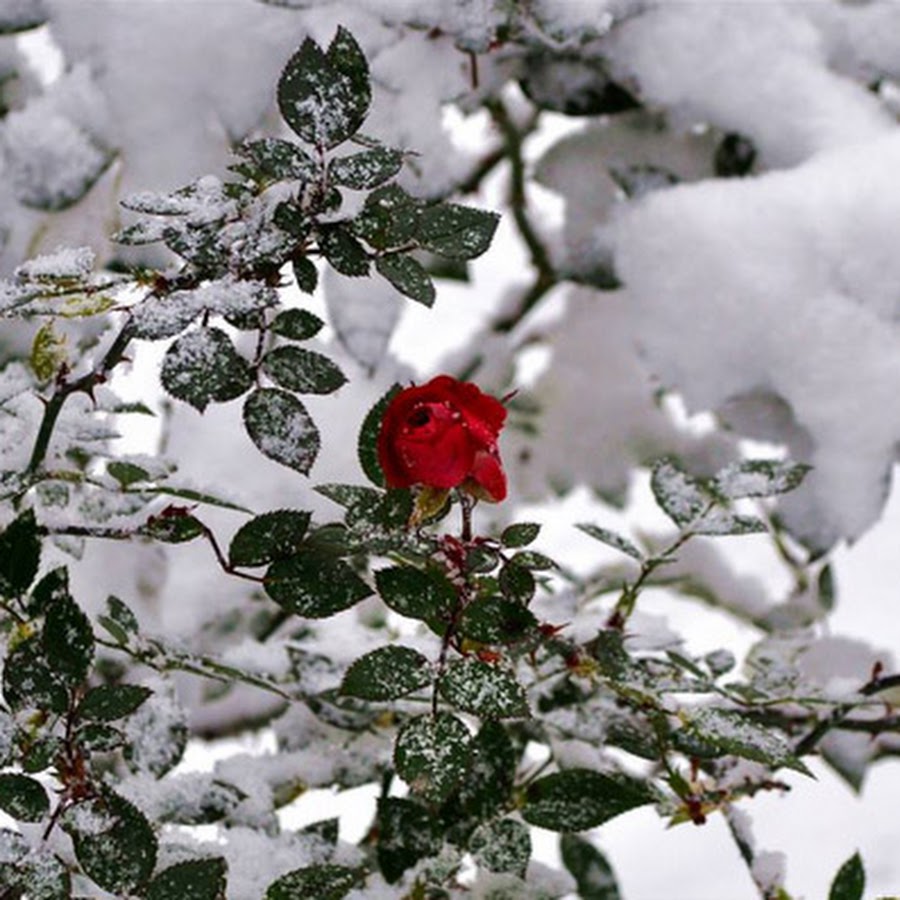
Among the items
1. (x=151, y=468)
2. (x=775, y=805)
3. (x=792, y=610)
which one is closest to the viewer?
(x=151, y=468)

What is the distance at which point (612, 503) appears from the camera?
1.33 meters

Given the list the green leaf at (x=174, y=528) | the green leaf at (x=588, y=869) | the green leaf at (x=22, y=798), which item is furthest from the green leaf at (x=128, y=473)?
the green leaf at (x=588, y=869)

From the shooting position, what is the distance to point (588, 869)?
100 cm

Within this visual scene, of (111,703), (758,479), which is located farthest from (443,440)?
(758,479)

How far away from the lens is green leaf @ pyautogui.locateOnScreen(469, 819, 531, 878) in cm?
70

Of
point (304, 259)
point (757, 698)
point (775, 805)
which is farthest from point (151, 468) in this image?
point (775, 805)

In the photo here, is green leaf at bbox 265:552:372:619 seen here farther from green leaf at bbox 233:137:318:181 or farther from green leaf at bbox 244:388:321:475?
green leaf at bbox 233:137:318:181

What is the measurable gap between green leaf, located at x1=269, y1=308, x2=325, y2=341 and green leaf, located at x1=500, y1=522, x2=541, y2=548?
10 centimetres

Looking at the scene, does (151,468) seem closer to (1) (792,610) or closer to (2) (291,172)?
(2) (291,172)

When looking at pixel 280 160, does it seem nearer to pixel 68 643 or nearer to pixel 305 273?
pixel 305 273

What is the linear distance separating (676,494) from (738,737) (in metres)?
0.18

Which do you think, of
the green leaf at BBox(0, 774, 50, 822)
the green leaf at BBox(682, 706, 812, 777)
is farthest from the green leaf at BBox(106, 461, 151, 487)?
the green leaf at BBox(682, 706, 812, 777)

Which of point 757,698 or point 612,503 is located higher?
point 757,698

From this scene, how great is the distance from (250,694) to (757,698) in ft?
1.88
